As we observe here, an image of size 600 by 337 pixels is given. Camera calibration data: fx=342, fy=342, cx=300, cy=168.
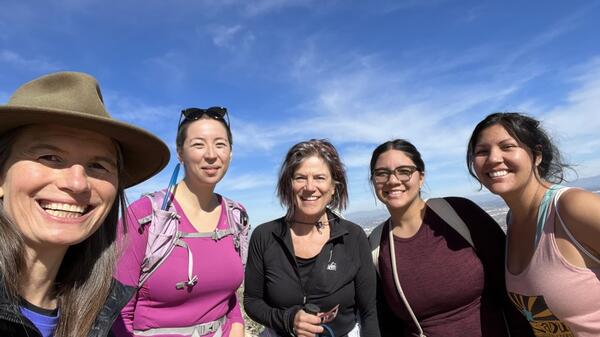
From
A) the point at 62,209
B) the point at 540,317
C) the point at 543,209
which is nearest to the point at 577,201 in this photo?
the point at 543,209

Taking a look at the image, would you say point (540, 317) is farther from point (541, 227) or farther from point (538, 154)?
point (538, 154)

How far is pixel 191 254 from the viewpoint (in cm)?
318

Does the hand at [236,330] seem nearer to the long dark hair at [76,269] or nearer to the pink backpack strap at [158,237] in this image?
the pink backpack strap at [158,237]

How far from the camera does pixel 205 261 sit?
323cm

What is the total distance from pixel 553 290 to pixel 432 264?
1.02 meters

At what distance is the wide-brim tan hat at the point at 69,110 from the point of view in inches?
69.4

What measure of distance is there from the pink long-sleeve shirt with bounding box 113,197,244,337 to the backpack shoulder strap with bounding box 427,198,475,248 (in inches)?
89.6

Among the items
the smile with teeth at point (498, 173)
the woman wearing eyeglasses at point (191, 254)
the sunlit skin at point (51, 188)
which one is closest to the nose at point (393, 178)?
the smile with teeth at point (498, 173)

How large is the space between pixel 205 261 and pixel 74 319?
3.77 ft

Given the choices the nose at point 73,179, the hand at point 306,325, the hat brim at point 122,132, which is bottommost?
the hand at point 306,325

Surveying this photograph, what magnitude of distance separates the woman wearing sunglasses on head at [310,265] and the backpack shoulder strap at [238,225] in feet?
0.32

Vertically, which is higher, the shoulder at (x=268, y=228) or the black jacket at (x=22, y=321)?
the shoulder at (x=268, y=228)

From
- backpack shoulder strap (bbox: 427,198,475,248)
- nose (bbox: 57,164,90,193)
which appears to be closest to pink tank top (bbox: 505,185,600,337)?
backpack shoulder strap (bbox: 427,198,475,248)

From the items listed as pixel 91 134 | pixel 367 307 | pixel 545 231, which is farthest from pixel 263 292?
pixel 545 231
